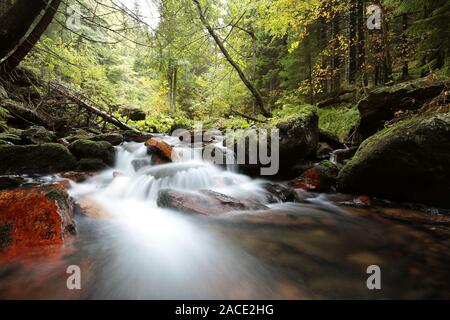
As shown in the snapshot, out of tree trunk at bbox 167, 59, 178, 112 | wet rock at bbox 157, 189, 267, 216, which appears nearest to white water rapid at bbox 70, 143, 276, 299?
wet rock at bbox 157, 189, 267, 216

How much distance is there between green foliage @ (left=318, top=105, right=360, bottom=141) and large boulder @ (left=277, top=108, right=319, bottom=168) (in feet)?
6.81

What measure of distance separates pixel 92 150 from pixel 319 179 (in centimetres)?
558

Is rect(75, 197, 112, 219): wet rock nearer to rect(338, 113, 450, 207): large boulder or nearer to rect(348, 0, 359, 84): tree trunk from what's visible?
rect(338, 113, 450, 207): large boulder

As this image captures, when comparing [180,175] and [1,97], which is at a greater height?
[1,97]

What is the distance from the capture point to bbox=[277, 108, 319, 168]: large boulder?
21.2ft

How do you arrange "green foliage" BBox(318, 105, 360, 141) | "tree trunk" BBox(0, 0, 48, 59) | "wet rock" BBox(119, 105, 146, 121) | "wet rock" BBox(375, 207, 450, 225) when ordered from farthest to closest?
"wet rock" BBox(119, 105, 146, 121) → "green foliage" BBox(318, 105, 360, 141) → "tree trunk" BBox(0, 0, 48, 59) → "wet rock" BBox(375, 207, 450, 225)

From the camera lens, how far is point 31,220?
110 inches

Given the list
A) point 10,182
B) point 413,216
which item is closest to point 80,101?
point 10,182

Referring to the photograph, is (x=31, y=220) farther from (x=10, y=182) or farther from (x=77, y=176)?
(x=77, y=176)
